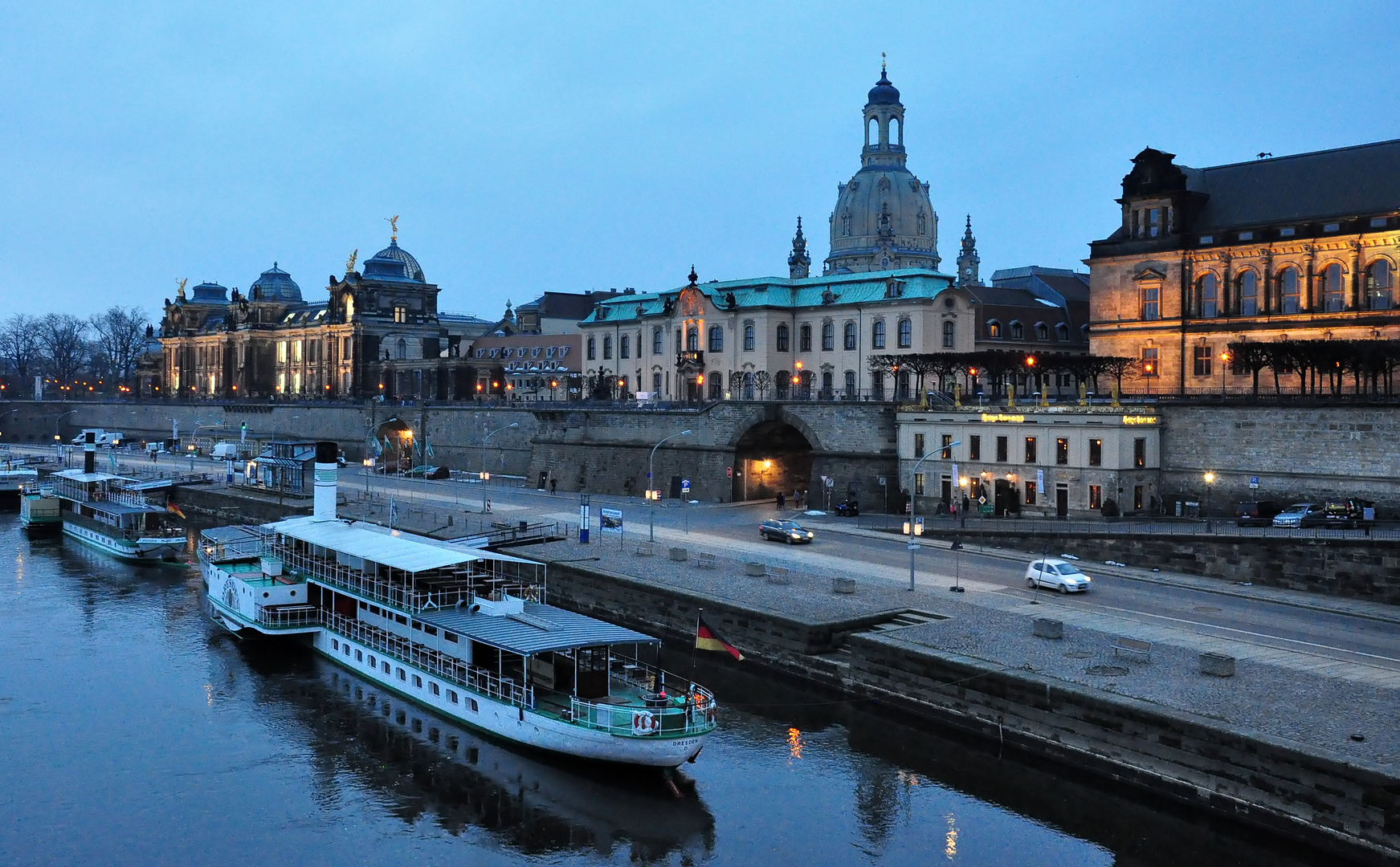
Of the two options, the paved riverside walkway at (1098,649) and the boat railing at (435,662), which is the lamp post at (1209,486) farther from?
the boat railing at (435,662)

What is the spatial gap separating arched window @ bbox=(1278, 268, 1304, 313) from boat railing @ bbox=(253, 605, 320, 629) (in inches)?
1999

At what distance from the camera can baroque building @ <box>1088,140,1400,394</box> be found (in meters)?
59.8

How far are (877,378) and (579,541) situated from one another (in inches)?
1247

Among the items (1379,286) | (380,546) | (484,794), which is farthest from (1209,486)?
(484,794)

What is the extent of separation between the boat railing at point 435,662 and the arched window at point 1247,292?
48.1 m

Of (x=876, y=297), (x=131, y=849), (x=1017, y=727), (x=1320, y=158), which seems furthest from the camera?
(x=876, y=297)

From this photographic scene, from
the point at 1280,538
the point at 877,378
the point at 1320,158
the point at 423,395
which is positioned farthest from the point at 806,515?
the point at 423,395

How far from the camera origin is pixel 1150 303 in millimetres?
67938

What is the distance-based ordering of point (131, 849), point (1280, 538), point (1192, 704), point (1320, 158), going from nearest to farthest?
point (131, 849) < point (1192, 704) < point (1280, 538) < point (1320, 158)

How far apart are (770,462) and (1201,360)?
26763mm

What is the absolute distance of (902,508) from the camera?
2608 inches

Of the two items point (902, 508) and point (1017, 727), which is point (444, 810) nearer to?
point (1017, 727)

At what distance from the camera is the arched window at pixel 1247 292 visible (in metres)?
63.8

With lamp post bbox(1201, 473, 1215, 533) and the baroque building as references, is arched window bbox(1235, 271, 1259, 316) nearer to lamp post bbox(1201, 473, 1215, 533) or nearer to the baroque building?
the baroque building
